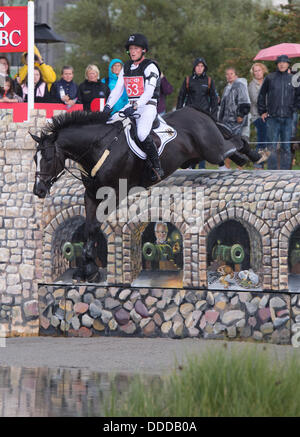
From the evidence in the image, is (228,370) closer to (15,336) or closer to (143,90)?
(143,90)

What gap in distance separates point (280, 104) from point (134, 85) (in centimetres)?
307

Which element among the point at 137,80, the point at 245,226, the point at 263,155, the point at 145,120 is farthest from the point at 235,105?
the point at 137,80

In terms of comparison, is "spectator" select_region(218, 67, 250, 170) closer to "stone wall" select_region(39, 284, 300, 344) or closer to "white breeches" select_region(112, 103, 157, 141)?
"white breeches" select_region(112, 103, 157, 141)

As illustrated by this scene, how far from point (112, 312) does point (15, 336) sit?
1.93 m

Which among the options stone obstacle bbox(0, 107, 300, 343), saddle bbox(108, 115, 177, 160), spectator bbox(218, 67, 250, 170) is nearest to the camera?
saddle bbox(108, 115, 177, 160)

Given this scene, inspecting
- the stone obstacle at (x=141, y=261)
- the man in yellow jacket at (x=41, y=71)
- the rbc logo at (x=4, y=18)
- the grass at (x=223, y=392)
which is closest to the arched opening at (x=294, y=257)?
the stone obstacle at (x=141, y=261)

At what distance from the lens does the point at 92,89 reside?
67.5 feet

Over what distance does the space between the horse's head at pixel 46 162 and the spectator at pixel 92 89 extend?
2.99 metres

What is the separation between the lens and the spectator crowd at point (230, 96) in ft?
64.4

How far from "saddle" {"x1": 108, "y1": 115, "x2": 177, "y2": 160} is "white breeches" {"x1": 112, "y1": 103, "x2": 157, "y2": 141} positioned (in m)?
0.08

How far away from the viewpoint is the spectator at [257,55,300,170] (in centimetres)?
1956

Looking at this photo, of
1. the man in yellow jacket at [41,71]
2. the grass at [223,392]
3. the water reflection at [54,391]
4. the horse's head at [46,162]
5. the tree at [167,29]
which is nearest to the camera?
the grass at [223,392]

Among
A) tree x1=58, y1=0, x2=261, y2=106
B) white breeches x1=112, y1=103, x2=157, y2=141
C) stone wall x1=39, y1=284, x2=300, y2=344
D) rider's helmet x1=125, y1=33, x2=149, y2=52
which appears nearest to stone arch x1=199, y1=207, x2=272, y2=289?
stone wall x1=39, y1=284, x2=300, y2=344

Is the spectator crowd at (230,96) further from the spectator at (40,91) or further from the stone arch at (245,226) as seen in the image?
the stone arch at (245,226)
